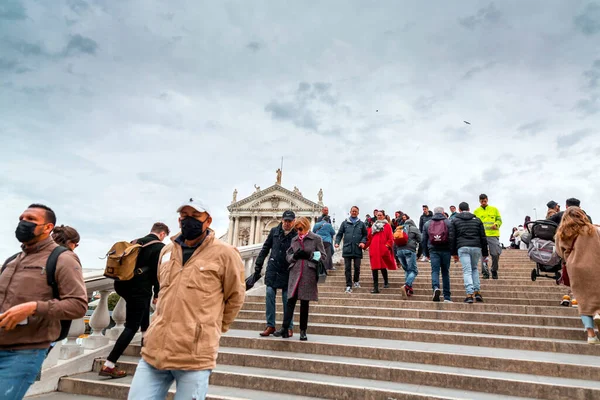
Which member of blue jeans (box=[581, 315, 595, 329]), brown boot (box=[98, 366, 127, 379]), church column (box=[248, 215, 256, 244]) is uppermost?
church column (box=[248, 215, 256, 244])

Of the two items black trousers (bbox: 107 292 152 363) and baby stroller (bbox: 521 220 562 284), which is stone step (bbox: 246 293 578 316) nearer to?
baby stroller (bbox: 521 220 562 284)

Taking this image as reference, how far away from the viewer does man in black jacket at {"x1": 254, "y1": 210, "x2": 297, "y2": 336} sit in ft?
19.7

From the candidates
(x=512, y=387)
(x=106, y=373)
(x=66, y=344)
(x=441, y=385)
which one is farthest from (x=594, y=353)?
(x=66, y=344)

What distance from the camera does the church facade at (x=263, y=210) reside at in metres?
59.1

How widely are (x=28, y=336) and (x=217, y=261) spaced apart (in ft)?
4.30

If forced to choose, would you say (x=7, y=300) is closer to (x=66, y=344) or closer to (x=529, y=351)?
(x=66, y=344)

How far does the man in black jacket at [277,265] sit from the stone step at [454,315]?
132 cm

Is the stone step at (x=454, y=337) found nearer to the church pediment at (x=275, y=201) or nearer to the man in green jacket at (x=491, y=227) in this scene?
the man in green jacket at (x=491, y=227)

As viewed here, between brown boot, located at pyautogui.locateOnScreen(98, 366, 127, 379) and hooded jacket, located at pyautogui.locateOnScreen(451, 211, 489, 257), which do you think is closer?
brown boot, located at pyautogui.locateOnScreen(98, 366, 127, 379)

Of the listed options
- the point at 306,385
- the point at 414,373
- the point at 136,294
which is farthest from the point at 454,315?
the point at 136,294

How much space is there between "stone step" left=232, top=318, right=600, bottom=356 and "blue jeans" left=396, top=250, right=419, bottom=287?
199 cm

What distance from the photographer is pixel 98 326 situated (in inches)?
215

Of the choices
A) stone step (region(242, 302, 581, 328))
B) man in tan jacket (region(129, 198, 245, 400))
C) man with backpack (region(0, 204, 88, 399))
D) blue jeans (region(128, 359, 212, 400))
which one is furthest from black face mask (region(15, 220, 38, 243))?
stone step (region(242, 302, 581, 328))

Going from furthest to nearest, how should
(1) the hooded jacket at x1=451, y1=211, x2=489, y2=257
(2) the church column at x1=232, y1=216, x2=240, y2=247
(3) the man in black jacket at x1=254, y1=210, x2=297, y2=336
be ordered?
(2) the church column at x1=232, y1=216, x2=240, y2=247, (1) the hooded jacket at x1=451, y1=211, x2=489, y2=257, (3) the man in black jacket at x1=254, y1=210, x2=297, y2=336
